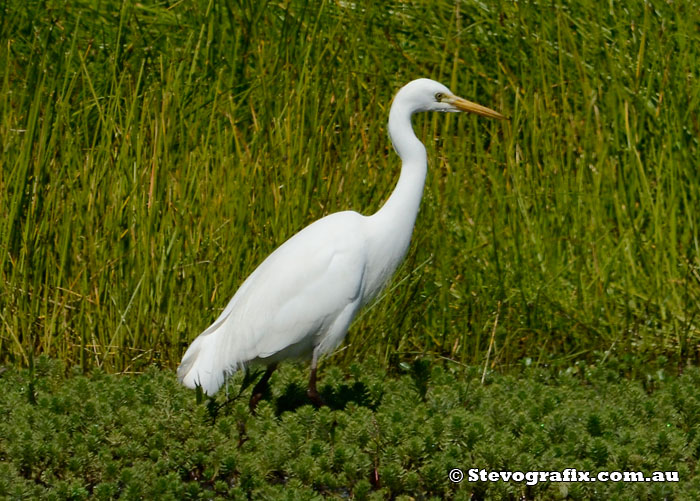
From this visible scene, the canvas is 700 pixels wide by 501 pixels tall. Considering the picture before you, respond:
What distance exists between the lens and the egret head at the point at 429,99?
3984 millimetres

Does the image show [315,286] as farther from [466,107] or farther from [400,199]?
[466,107]

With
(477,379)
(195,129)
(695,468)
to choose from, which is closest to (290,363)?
(477,379)

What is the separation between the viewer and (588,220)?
502 centimetres

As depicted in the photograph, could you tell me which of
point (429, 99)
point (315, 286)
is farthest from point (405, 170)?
point (315, 286)

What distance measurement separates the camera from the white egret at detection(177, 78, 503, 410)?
3.86m

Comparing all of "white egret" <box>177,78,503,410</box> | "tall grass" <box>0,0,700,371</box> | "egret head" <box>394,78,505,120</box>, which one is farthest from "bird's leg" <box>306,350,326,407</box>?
"egret head" <box>394,78,505,120</box>

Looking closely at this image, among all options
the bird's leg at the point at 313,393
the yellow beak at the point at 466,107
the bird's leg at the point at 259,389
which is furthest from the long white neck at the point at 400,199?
the bird's leg at the point at 259,389

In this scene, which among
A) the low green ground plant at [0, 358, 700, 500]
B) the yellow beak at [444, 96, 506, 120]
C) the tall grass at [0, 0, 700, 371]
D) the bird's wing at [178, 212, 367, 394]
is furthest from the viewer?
the tall grass at [0, 0, 700, 371]

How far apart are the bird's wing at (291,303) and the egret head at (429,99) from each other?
1.70 ft

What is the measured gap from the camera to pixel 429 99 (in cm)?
405

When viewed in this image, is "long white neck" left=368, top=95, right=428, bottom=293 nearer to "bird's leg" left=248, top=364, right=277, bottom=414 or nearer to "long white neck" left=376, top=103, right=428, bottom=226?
"long white neck" left=376, top=103, right=428, bottom=226

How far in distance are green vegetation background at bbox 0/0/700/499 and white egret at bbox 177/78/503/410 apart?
0.73ft

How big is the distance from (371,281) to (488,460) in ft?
3.26

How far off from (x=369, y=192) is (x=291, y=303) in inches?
42.6
